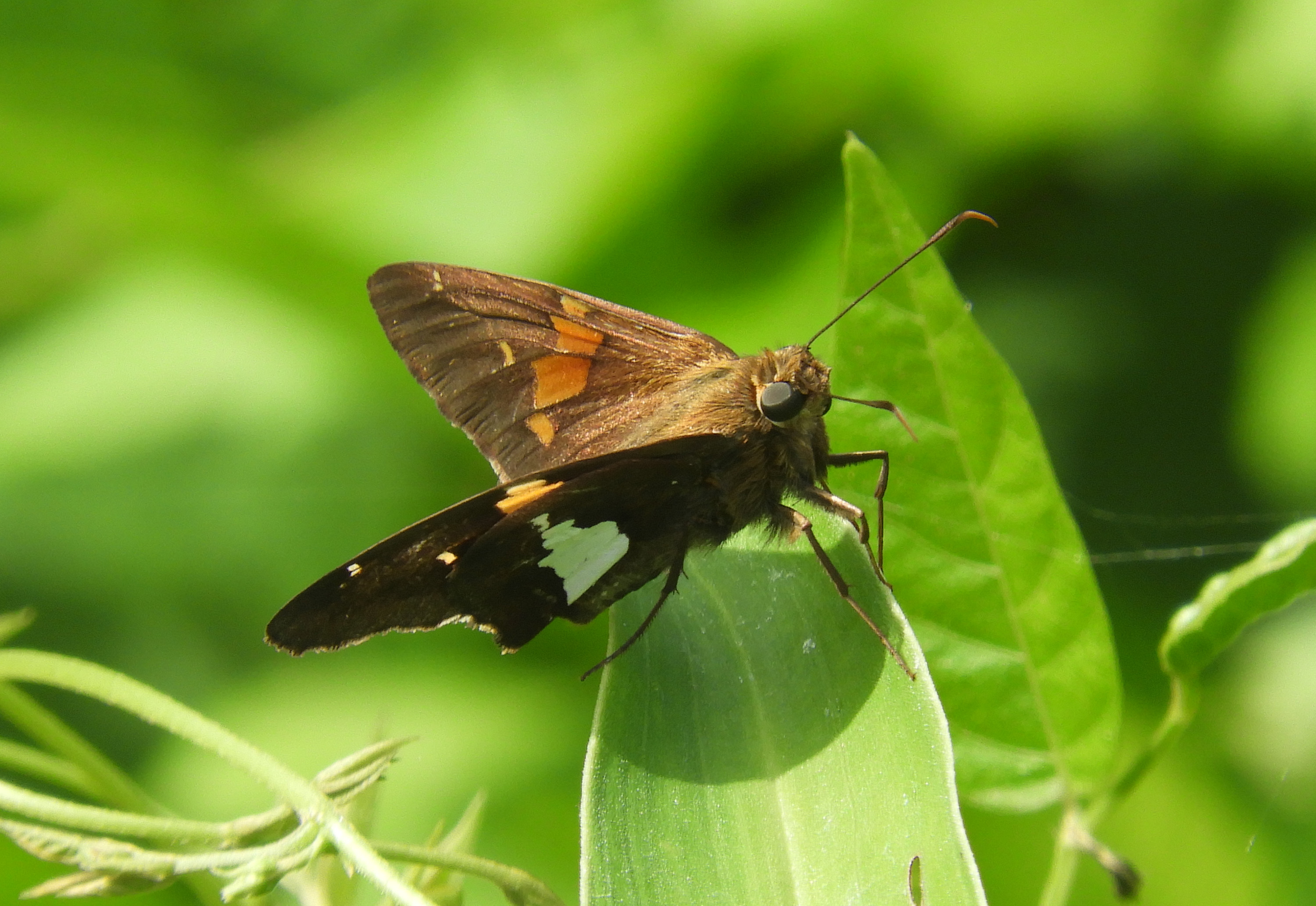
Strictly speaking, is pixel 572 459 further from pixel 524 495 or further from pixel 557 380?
pixel 524 495

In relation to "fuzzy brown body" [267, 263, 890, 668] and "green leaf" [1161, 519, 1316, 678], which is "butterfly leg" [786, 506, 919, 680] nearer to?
"fuzzy brown body" [267, 263, 890, 668]

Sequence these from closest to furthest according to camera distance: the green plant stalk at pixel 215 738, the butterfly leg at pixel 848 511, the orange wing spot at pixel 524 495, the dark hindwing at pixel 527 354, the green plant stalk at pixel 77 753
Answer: the green plant stalk at pixel 215 738 < the green plant stalk at pixel 77 753 < the butterfly leg at pixel 848 511 < the orange wing spot at pixel 524 495 < the dark hindwing at pixel 527 354

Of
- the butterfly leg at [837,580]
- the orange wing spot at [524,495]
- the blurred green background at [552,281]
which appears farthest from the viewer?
the blurred green background at [552,281]

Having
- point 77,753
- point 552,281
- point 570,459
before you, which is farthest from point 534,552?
point 552,281

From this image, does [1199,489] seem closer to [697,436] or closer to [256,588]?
[697,436]

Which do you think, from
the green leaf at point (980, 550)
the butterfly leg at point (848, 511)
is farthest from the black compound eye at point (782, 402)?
the green leaf at point (980, 550)

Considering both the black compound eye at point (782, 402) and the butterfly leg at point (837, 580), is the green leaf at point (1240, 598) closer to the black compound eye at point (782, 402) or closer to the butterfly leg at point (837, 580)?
the butterfly leg at point (837, 580)

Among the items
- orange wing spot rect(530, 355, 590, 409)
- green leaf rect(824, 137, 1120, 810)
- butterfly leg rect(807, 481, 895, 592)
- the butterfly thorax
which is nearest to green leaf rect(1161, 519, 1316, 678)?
green leaf rect(824, 137, 1120, 810)
